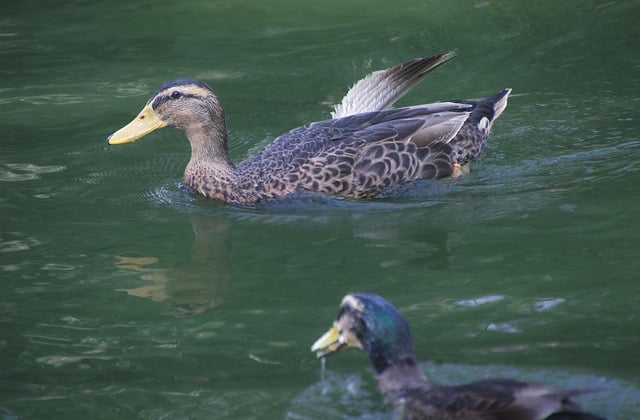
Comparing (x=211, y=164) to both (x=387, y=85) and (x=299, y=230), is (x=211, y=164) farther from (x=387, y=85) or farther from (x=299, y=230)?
(x=387, y=85)

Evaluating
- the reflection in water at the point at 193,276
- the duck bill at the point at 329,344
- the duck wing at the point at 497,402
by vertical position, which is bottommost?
the duck wing at the point at 497,402

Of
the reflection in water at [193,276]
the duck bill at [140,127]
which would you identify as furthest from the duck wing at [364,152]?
the reflection in water at [193,276]

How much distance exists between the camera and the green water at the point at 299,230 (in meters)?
6.14

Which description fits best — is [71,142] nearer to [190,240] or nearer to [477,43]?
[190,240]

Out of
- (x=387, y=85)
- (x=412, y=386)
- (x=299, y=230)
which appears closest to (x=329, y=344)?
(x=412, y=386)

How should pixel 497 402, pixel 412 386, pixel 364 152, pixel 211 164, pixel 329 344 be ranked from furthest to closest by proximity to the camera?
pixel 211 164 < pixel 364 152 < pixel 329 344 < pixel 412 386 < pixel 497 402

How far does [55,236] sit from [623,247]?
3.97 m

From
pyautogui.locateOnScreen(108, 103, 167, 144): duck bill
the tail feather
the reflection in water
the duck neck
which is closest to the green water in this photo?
the reflection in water

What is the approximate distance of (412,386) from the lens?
5.51 metres

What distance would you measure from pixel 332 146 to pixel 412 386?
3965 millimetres

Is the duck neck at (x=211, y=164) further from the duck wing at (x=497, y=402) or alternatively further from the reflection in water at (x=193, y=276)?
the duck wing at (x=497, y=402)

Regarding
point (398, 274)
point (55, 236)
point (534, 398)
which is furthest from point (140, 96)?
point (534, 398)

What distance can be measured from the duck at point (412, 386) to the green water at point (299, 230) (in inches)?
9.8

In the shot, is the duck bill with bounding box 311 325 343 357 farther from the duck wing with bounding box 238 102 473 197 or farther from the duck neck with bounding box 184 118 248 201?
the duck neck with bounding box 184 118 248 201
